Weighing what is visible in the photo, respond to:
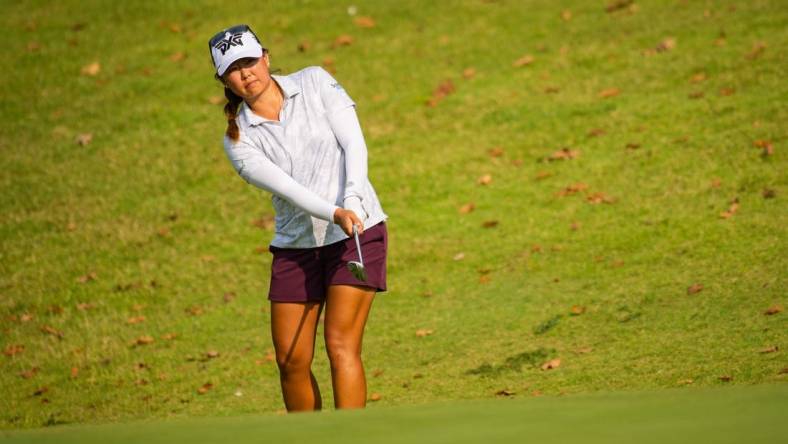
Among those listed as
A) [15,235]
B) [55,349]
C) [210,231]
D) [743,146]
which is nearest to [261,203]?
[210,231]

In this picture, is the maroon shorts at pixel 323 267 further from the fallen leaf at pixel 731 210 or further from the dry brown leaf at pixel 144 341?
the fallen leaf at pixel 731 210

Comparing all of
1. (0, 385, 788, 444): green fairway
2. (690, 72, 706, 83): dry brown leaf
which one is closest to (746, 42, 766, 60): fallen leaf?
(690, 72, 706, 83): dry brown leaf

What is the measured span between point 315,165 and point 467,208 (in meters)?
5.38

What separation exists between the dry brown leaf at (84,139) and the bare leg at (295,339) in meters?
8.21

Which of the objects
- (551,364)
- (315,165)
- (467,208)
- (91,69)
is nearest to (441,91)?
(467,208)

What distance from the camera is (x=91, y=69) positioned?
14914 mm

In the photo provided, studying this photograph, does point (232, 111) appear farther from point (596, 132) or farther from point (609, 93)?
point (609, 93)

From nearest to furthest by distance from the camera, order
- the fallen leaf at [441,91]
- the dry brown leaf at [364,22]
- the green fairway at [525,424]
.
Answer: the green fairway at [525,424] → the fallen leaf at [441,91] → the dry brown leaf at [364,22]

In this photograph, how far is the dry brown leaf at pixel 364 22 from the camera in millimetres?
15281

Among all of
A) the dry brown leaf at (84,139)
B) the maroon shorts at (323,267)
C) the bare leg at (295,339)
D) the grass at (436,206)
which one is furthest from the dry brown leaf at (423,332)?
the dry brown leaf at (84,139)

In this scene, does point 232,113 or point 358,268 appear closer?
point 358,268

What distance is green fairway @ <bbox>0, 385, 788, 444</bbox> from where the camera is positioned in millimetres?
2838

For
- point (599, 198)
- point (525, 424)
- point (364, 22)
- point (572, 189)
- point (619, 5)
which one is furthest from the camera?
point (364, 22)

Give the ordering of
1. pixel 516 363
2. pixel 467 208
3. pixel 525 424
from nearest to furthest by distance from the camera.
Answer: pixel 525 424
pixel 516 363
pixel 467 208
